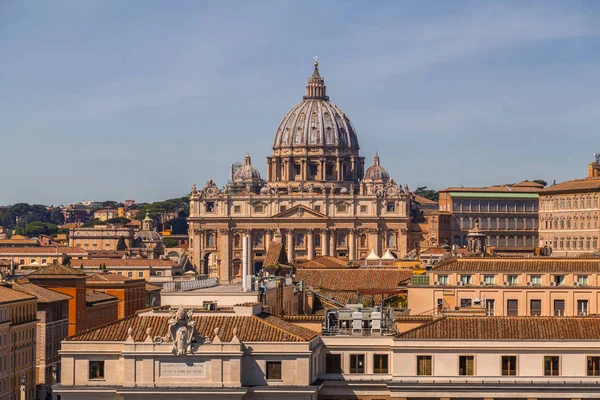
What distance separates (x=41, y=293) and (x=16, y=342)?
12.2 meters

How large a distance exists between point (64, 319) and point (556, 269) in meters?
37.7

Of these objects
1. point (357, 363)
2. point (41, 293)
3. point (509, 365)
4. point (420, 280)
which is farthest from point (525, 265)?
point (41, 293)

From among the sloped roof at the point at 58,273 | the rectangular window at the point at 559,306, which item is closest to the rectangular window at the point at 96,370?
the rectangular window at the point at 559,306

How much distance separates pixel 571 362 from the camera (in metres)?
48.7

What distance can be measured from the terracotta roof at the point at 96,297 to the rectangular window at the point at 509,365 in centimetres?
5945

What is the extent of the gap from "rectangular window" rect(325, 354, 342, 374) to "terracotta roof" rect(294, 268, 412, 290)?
31500mm

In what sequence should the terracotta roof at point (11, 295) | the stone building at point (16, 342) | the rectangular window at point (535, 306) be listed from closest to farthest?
the rectangular window at point (535, 306), the stone building at point (16, 342), the terracotta roof at point (11, 295)

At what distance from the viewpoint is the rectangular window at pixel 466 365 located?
48.8 m

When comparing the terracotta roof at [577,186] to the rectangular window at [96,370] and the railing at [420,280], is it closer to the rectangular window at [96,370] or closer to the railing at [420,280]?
the railing at [420,280]

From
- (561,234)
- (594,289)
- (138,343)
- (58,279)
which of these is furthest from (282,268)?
(561,234)

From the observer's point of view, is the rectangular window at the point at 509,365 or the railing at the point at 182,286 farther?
the railing at the point at 182,286

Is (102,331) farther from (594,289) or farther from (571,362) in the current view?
(594,289)

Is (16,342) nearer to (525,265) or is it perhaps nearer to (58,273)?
(58,273)

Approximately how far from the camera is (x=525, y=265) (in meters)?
67.5
